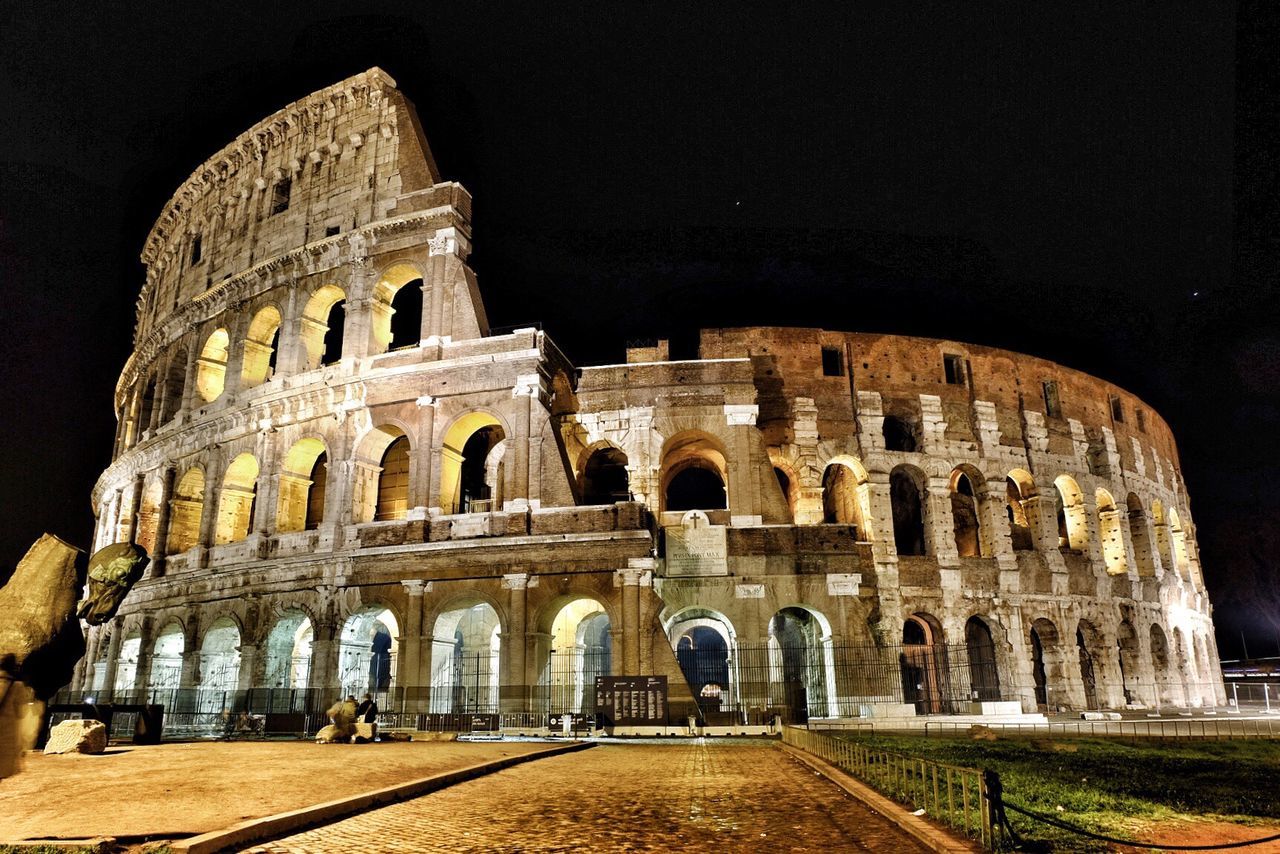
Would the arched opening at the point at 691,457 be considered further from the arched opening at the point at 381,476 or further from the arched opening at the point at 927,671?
the arched opening at the point at 381,476

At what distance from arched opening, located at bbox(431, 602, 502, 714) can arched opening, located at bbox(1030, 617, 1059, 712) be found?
17.3 metres

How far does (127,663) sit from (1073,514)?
1295 inches

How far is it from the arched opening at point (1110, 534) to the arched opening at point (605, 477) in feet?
57.5

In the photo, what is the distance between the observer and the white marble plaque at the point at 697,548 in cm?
2184

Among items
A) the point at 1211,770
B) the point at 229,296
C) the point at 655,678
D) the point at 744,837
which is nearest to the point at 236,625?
the point at 229,296

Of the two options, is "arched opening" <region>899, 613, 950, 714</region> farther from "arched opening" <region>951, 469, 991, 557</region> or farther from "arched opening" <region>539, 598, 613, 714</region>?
"arched opening" <region>539, 598, 613, 714</region>

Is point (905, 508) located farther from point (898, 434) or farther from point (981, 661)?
point (981, 661)

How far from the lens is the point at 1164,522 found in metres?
33.1

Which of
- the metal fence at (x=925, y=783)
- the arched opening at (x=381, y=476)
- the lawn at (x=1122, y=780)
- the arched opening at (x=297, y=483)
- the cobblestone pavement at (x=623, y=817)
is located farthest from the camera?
the arched opening at (x=297, y=483)

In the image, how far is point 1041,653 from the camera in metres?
28.1

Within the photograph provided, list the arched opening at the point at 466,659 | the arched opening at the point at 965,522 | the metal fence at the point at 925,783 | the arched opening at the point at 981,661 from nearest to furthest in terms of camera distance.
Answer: the metal fence at the point at 925,783 → the arched opening at the point at 466,659 → the arched opening at the point at 981,661 → the arched opening at the point at 965,522

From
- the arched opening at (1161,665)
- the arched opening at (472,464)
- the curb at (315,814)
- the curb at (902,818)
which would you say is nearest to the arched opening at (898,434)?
the arched opening at (1161,665)

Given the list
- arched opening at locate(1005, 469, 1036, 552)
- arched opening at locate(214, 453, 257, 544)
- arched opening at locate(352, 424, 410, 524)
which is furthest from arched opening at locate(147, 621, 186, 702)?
arched opening at locate(1005, 469, 1036, 552)

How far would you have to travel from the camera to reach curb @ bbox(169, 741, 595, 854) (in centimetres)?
526
